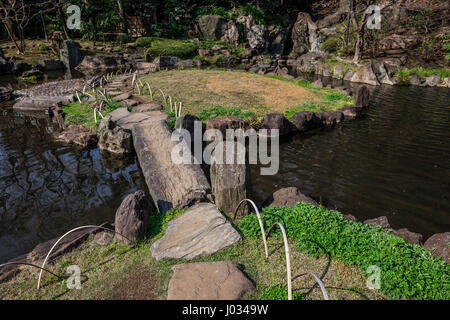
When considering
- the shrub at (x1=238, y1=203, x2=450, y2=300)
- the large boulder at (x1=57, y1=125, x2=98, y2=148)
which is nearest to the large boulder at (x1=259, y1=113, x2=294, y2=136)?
the shrub at (x1=238, y1=203, x2=450, y2=300)

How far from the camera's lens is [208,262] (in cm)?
446

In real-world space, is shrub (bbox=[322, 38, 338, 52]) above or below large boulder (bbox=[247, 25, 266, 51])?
below

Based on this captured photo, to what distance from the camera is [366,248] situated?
4371 millimetres

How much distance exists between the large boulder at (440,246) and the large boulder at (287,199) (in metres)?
2.24

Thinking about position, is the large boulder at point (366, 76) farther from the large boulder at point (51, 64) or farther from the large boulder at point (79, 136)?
the large boulder at point (51, 64)

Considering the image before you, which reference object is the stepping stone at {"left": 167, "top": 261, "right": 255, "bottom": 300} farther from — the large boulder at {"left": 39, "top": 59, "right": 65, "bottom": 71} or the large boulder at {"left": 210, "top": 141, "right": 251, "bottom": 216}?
the large boulder at {"left": 39, "top": 59, "right": 65, "bottom": 71}

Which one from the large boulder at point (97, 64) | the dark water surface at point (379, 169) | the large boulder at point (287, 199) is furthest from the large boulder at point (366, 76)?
the large boulder at point (97, 64)

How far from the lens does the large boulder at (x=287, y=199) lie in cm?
620

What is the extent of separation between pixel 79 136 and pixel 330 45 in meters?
30.2

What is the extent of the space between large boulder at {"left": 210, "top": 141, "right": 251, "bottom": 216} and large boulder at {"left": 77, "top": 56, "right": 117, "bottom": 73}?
24981 mm

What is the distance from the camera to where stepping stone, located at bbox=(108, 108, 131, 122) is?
1175 centimetres

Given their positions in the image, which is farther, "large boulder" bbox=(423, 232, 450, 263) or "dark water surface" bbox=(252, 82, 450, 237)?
"dark water surface" bbox=(252, 82, 450, 237)

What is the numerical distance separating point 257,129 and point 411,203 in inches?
248

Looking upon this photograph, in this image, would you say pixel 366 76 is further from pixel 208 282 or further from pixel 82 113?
pixel 208 282
